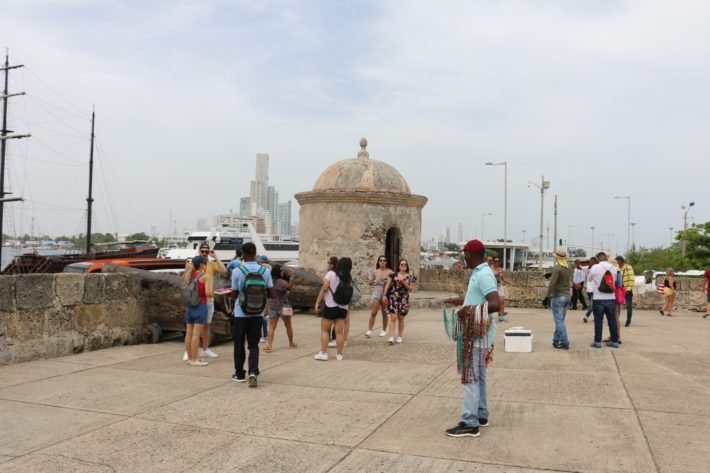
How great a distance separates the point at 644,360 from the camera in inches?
323

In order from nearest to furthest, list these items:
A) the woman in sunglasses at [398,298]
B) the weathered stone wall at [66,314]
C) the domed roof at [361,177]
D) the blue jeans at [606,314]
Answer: the weathered stone wall at [66,314]
the blue jeans at [606,314]
the woman in sunglasses at [398,298]
the domed roof at [361,177]

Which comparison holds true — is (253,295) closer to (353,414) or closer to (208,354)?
(353,414)

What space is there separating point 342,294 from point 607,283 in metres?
4.13

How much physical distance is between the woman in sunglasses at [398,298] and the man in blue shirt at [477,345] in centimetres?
464

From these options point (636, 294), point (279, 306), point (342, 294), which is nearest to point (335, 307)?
point (342, 294)

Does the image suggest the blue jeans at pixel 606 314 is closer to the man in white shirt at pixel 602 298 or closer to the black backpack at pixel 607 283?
the man in white shirt at pixel 602 298

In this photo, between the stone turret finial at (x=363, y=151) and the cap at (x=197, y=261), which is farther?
the stone turret finial at (x=363, y=151)

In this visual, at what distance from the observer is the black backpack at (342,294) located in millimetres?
8070

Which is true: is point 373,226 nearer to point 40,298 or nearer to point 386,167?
point 386,167

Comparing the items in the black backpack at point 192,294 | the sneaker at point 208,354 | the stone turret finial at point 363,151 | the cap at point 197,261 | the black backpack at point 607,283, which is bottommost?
the sneaker at point 208,354

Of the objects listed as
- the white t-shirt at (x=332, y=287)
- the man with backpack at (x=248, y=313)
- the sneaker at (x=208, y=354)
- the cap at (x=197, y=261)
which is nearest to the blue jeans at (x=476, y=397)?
the man with backpack at (x=248, y=313)

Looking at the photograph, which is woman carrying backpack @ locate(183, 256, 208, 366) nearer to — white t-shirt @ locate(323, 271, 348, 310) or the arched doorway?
white t-shirt @ locate(323, 271, 348, 310)

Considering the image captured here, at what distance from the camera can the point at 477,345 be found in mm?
4941

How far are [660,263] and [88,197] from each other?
48.5 meters
